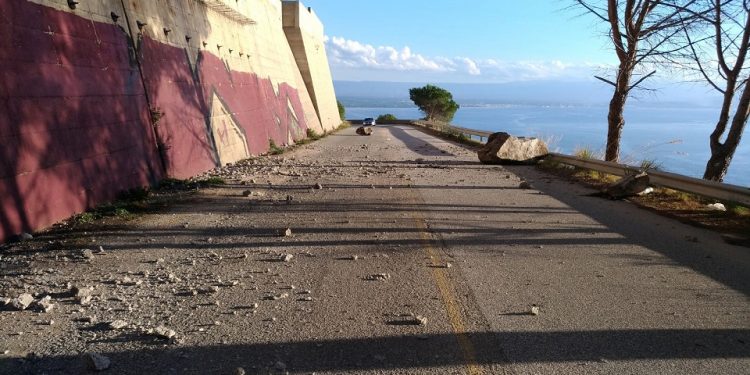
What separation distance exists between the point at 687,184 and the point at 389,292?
7.61 metres

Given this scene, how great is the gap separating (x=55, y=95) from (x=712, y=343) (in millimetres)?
9087

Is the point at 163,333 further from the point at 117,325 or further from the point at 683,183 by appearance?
the point at 683,183

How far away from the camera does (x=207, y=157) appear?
14.7 metres

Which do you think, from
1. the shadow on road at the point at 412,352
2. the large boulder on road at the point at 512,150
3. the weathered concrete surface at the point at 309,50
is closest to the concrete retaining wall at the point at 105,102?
the shadow on road at the point at 412,352

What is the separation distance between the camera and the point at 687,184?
1012 cm

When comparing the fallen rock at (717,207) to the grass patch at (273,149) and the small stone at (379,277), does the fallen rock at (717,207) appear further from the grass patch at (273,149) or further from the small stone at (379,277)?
the grass patch at (273,149)

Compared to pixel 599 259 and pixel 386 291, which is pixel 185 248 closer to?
pixel 386 291

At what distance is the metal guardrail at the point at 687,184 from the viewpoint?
28.3 feet

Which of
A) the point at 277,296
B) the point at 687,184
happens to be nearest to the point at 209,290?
the point at 277,296

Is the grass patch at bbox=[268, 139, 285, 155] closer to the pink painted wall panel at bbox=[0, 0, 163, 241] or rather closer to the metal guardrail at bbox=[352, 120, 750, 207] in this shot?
the pink painted wall panel at bbox=[0, 0, 163, 241]

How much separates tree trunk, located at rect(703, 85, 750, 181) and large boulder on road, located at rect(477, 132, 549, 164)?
252 inches

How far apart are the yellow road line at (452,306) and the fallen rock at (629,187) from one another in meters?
5.63

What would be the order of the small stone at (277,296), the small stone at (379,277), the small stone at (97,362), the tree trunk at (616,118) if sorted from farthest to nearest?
the tree trunk at (616,118), the small stone at (379,277), the small stone at (277,296), the small stone at (97,362)

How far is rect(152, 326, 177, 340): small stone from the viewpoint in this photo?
13.5 feet
